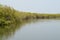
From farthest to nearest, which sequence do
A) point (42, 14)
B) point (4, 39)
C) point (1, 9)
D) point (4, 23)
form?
1. point (42, 14)
2. point (1, 9)
3. point (4, 23)
4. point (4, 39)

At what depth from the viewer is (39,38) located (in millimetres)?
8570

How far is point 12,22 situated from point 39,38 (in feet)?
15.3

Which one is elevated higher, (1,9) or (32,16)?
(1,9)

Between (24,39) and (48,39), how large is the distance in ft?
3.07

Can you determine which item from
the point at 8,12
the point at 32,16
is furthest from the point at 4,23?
the point at 32,16

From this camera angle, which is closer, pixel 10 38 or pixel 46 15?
pixel 10 38

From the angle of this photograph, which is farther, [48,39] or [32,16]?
[32,16]

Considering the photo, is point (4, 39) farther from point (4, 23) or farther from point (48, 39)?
point (4, 23)

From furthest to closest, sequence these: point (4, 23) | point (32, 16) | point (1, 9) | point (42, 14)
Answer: point (42, 14) → point (32, 16) → point (1, 9) → point (4, 23)

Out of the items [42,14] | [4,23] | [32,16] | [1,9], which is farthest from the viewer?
[42,14]

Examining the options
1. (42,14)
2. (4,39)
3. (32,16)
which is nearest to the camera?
(4,39)

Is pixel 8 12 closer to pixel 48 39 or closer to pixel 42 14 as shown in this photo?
pixel 48 39

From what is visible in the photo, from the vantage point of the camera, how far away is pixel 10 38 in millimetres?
8484

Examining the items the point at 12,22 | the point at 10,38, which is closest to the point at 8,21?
the point at 12,22
